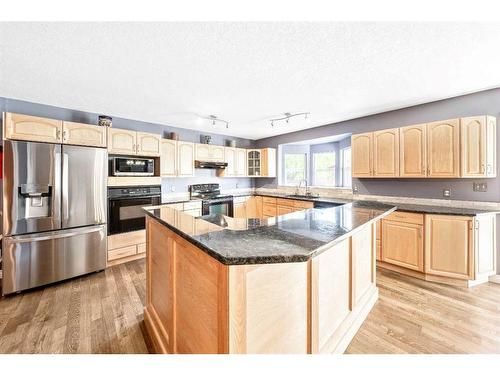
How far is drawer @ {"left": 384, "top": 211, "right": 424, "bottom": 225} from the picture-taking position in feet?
9.45

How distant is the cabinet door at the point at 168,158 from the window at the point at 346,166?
12.0 feet

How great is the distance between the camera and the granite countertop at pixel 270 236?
1.02 metres

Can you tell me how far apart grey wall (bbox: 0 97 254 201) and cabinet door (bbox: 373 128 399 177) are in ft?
11.0

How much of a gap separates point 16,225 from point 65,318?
1312 millimetres

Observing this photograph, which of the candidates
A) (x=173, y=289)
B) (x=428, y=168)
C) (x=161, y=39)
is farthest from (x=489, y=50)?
(x=173, y=289)

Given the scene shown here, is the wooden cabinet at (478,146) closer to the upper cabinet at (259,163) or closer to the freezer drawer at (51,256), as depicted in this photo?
the upper cabinet at (259,163)

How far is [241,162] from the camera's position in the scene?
18.4 feet

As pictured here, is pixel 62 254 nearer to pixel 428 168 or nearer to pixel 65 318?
pixel 65 318

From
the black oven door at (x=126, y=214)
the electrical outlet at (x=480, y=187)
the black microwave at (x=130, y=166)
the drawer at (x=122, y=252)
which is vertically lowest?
the drawer at (x=122, y=252)

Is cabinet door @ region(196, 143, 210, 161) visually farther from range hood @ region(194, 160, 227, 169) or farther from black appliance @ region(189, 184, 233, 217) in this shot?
black appliance @ region(189, 184, 233, 217)

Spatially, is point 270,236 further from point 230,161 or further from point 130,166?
point 230,161

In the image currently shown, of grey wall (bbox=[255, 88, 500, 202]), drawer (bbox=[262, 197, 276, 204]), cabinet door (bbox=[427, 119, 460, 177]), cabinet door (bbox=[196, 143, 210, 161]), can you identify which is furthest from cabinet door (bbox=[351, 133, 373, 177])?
cabinet door (bbox=[196, 143, 210, 161])

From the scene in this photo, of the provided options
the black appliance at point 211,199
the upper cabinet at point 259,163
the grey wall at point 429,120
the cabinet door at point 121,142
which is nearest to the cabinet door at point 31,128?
the cabinet door at point 121,142

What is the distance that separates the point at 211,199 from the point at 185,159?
971 mm
